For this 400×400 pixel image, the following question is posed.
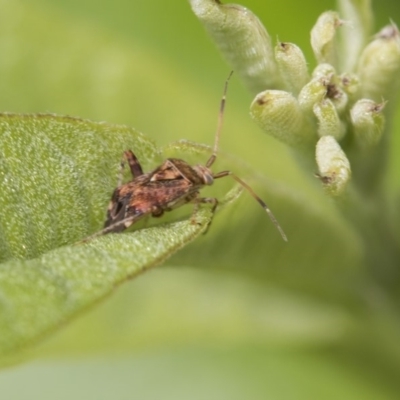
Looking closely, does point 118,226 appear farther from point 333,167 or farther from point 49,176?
point 333,167

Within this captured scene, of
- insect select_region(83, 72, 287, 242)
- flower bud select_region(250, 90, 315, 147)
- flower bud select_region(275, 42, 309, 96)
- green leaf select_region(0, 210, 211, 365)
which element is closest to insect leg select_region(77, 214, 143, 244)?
insect select_region(83, 72, 287, 242)

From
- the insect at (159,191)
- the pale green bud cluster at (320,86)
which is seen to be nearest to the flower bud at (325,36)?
the pale green bud cluster at (320,86)

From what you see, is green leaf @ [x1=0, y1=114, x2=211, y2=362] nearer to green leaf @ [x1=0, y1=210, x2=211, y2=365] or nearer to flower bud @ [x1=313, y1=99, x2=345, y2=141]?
green leaf @ [x1=0, y1=210, x2=211, y2=365]

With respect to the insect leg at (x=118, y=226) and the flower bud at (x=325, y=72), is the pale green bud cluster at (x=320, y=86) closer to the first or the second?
the flower bud at (x=325, y=72)

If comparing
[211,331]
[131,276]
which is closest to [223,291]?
[211,331]

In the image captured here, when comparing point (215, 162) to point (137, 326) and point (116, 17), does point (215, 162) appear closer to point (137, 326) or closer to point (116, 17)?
point (137, 326)
